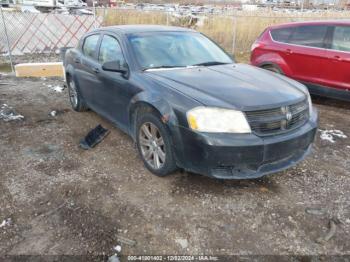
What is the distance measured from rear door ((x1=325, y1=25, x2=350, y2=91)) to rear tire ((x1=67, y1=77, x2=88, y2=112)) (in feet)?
14.5

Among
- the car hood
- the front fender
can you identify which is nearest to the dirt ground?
the car hood

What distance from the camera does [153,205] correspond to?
10.1ft

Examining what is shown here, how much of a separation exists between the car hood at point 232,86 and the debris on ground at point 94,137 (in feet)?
4.80

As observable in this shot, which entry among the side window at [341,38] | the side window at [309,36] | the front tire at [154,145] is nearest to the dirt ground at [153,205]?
the front tire at [154,145]

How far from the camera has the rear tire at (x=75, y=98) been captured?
540 cm

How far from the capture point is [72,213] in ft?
9.68

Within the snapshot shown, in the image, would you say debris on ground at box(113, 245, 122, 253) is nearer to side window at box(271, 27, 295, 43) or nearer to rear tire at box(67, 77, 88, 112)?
rear tire at box(67, 77, 88, 112)

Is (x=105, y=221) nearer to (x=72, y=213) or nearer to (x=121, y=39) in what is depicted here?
(x=72, y=213)

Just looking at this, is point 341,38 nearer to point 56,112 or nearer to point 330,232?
point 330,232

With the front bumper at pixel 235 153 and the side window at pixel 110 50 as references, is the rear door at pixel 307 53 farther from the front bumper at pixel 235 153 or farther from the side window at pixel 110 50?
the side window at pixel 110 50

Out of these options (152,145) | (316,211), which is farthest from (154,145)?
(316,211)

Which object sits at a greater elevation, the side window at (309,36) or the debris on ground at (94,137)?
the side window at (309,36)

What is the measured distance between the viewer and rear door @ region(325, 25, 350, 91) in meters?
5.56

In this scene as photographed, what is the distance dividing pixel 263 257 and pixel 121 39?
293 cm
